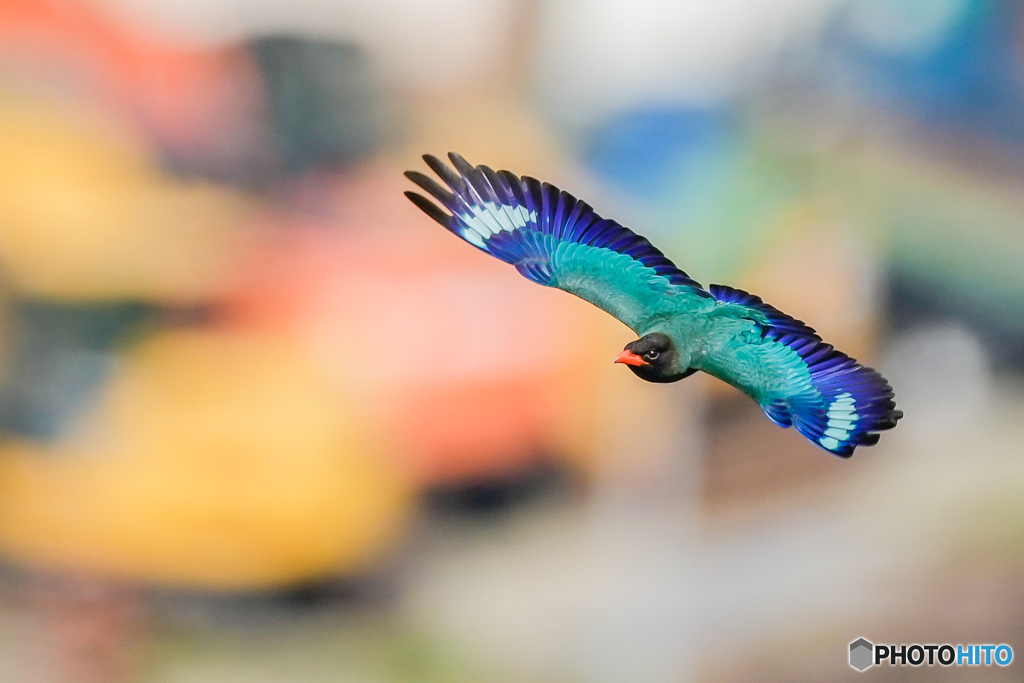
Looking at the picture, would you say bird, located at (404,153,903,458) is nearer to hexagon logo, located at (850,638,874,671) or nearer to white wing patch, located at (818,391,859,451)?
white wing patch, located at (818,391,859,451)

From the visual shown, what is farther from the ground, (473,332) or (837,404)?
(473,332)

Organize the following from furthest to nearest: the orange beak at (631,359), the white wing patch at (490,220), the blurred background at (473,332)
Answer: the blurred background at (473,332), the white wing patch at (490,220), the orange beak at (631,359)

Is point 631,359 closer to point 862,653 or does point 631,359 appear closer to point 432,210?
point 432,210

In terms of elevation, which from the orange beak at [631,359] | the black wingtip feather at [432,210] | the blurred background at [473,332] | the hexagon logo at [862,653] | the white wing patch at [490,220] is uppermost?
the blurred background at [473,332]

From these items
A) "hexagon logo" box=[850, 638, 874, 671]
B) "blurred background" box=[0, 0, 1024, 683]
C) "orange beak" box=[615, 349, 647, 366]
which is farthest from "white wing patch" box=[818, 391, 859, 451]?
"hexagon logo" box=[850, 638, 874, 671]

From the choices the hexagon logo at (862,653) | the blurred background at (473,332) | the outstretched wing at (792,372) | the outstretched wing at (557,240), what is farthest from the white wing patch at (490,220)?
the hexagon logo at (862,653)

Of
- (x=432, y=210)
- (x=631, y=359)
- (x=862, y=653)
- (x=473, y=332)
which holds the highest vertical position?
(x=473, y=332)

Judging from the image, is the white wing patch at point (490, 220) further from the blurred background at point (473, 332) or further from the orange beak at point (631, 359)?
the blurred background at point (473, 332)

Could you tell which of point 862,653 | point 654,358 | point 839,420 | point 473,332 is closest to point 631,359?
point 654,358
